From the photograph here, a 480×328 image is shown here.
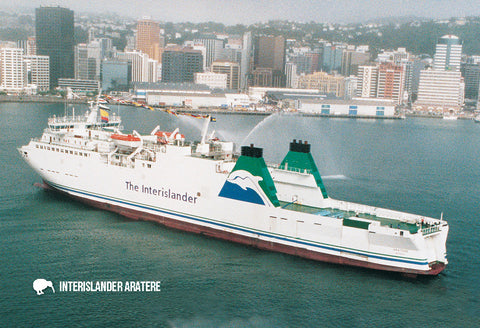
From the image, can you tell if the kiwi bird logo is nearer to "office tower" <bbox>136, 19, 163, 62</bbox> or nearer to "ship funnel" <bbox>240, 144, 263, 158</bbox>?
"ship funnel" <bbox>240, 144, 263, 158</bbox>

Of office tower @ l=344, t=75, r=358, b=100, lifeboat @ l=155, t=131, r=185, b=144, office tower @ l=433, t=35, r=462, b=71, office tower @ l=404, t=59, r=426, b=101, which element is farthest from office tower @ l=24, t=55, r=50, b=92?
office tower @ l=433, t=35, r=462, b=71

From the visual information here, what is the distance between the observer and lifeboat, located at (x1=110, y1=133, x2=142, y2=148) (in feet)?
63.3

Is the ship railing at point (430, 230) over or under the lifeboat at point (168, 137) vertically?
under

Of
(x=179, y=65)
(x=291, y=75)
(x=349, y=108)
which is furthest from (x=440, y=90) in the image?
(x=179, y=65)

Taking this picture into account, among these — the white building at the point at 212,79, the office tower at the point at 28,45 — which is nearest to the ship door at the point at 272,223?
the white building at the point at 212,79

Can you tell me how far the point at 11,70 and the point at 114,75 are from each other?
19411mm

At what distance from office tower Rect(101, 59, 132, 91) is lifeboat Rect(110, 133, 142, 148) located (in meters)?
78.6

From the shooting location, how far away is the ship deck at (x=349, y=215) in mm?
15031

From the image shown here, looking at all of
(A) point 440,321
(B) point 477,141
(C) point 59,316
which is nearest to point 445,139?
(B) point 477,141

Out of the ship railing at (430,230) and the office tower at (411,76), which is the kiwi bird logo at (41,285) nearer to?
the ship railing at (430,230)

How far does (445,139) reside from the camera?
5253 centimetres

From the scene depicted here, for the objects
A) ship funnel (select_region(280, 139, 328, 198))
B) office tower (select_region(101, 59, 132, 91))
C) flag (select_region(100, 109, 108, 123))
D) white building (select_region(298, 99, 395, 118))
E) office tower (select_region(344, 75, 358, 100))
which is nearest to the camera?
ship funnel (select_region(280, 139, 328, 198))

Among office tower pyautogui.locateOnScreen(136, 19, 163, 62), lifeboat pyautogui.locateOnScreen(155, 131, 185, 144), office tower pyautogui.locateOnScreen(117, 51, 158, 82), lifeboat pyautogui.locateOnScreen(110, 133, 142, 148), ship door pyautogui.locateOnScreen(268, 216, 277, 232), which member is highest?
office tower pyautogui.locateOnScreen(136, 19, 163, 62)

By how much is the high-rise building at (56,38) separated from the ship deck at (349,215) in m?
93.3
